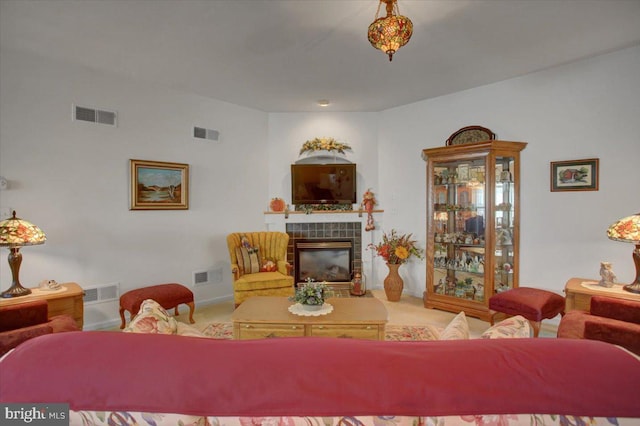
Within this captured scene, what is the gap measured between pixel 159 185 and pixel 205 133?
3.35 ft

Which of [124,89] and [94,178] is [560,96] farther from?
[94,178]

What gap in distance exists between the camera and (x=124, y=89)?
378 cm

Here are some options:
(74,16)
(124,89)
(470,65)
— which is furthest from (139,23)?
(470,65)

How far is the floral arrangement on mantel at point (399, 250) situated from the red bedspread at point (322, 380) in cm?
372

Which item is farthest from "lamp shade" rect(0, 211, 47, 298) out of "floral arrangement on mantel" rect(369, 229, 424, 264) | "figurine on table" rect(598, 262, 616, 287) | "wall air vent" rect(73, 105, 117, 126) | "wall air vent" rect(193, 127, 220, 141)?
"figurine on table" rect(598, 262, 616, 287)

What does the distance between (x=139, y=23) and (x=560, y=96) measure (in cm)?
438

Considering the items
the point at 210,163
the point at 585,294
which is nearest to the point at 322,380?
the point at 585,294

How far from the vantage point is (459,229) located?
4.21m

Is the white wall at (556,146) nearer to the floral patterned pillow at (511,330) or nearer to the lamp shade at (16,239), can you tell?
the floral patterned pillow at (511,330)

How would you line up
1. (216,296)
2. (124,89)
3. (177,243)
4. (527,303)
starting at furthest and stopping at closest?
(216,296)
(177,243)
(124,89)
(527,303)

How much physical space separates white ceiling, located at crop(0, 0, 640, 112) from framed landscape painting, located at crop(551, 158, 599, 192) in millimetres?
1127

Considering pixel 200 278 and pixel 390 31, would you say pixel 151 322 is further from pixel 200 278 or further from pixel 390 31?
pixel 200 278

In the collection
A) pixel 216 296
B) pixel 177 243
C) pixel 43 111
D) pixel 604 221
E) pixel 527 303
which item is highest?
pixel 43 111

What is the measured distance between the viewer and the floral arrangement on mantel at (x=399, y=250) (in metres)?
4.61
